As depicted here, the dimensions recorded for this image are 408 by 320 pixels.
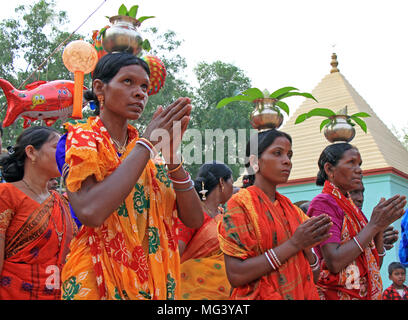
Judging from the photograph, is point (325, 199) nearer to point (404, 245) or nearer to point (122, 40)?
point (404, 245)

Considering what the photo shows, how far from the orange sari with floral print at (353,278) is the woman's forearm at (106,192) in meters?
2.19

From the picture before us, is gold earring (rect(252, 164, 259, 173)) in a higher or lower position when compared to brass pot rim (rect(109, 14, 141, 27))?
lower

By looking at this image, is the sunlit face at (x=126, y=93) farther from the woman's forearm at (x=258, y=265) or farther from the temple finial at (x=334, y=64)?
the temple finial at (x=334, y=64)

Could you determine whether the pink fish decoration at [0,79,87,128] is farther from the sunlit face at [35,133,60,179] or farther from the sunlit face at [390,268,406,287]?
the sunlit face at [390,268,406,287]

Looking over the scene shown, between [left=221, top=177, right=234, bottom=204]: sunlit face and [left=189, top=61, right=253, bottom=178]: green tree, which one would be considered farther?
[left=189, top=61, right=253, bottom=178]: green tree

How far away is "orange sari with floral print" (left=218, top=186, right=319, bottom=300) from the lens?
3.04 metres

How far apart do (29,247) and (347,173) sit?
259 centimetres

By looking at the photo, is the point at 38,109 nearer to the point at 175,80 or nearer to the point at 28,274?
the point at 28,274

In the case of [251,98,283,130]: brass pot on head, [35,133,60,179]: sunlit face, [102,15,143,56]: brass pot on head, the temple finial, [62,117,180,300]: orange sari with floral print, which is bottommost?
[62,117,180,300]: orange sari with floral print

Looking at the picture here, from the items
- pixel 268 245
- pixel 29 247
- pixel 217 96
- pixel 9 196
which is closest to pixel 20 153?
pixel 9 196

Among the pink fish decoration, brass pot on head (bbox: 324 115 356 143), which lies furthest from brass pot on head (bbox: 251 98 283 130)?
the pink fish decoration

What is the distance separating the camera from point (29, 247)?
11.0 feet

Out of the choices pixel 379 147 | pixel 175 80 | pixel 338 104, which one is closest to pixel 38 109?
pixel 379 147

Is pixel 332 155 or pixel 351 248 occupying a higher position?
pixel 332 155
